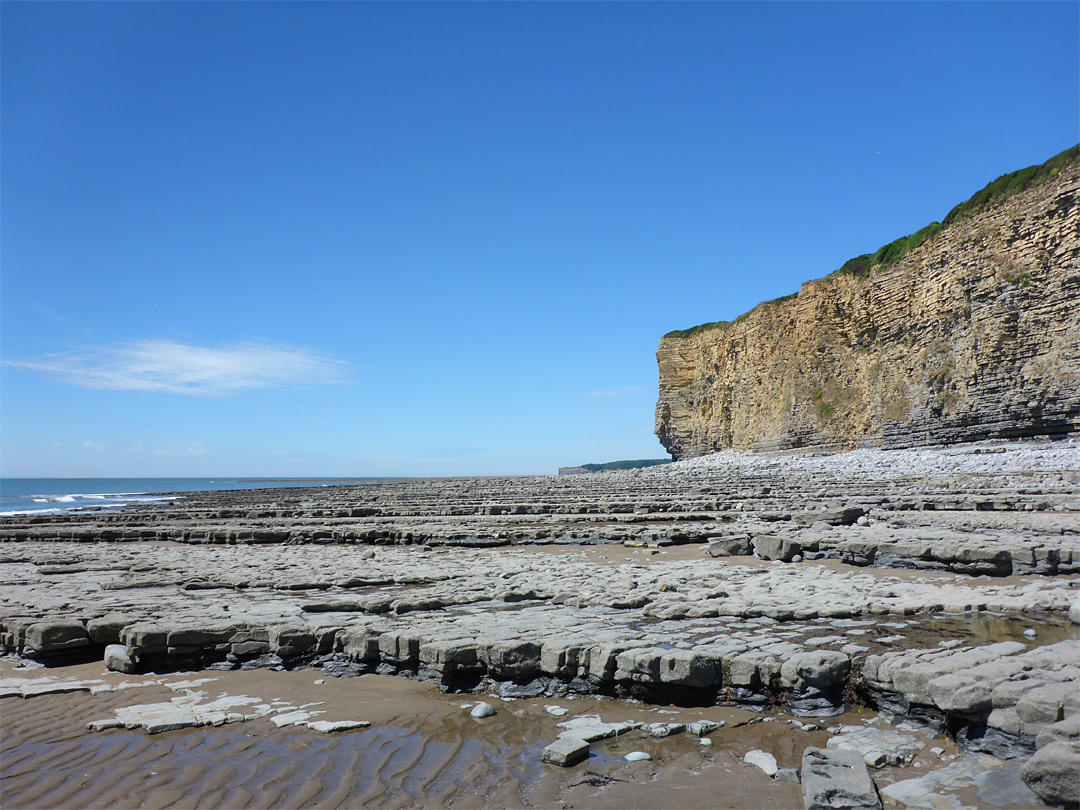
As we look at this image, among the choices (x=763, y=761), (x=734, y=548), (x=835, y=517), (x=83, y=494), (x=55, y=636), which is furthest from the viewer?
(x=83, y=494)

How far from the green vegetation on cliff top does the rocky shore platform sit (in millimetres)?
21572

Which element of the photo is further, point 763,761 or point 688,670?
point 688,670

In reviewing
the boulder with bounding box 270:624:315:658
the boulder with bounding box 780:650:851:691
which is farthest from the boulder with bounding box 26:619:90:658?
the boulder with bounding box 780:650:851:691

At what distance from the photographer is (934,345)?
34.9 m

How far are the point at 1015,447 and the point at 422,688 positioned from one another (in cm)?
2883

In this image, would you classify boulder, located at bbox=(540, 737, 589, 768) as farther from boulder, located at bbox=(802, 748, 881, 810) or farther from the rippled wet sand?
boulder, located at bbox=(802, 748, 881, 810)

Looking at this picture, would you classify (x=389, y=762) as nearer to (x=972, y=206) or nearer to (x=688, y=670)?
(x=688, y=670)

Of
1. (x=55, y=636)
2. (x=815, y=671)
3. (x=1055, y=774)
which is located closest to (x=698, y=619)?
(x=815, y=671)

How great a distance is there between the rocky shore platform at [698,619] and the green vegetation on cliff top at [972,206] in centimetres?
2157

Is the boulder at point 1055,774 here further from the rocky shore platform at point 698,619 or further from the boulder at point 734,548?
the boulder at point 734,548

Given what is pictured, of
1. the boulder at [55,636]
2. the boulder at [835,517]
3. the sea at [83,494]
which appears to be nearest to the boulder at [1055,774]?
the boulder at [55,636]

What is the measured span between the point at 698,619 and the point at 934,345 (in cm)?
3424

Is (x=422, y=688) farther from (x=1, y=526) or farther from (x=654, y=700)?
(x=1, y=526)

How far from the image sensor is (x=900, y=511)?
47.6 ft
